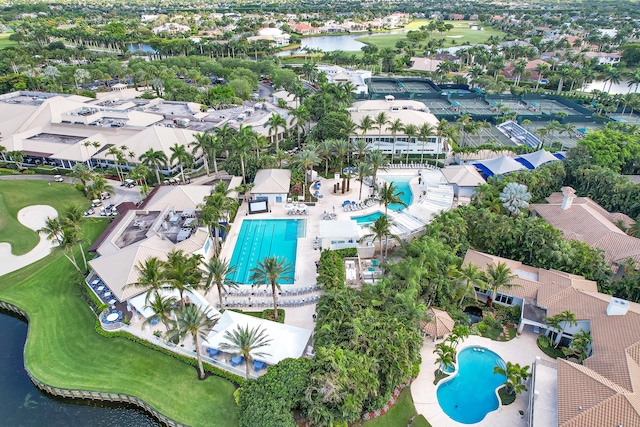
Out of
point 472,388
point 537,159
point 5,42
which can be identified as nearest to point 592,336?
point 472,388

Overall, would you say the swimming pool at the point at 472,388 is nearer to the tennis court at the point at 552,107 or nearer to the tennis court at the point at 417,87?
the tennis court at the point at 552,107

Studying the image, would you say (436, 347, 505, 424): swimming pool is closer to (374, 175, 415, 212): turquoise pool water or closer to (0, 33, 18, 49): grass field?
(374, 175, 415, 212): turquoise pool water

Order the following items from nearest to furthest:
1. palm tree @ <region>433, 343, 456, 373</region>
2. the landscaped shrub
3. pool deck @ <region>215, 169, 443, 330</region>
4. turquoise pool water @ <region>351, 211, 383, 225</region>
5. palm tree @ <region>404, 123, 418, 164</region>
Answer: the landscaped shrub
palm tree @ <region>433, 343, 456, 373</region>
pool deck @ <region>215, 169, 443, 330</region>
turquoise pool water @ <region>351, 211, 383, 225</region>
palm tree @ <region>404, 123, 418, 164</region>

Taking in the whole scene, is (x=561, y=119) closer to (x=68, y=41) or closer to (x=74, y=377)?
(x=74, y=377)

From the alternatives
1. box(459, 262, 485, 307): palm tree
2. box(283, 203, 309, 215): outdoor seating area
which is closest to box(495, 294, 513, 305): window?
box(459, 262, 485, 307): palm tree

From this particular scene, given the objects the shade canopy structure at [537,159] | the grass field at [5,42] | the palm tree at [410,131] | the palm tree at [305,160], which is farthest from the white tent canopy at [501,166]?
the grass field at [5,42]

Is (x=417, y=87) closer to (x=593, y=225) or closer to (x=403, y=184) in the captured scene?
(x=403, y=184)
